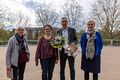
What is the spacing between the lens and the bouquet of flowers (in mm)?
9938

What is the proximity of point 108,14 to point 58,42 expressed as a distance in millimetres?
66298

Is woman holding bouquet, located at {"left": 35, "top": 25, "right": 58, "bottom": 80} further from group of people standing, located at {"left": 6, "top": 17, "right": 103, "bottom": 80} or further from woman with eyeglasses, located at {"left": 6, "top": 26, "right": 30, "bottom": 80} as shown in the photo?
woman with eyeglasses, located at {"left": 6, "top": 26, "right": 30, "bottom": 80}

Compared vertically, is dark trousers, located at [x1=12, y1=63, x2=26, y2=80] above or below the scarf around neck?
below

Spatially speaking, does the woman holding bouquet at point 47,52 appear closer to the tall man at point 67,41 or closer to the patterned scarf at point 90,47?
the tall man at point 67,41

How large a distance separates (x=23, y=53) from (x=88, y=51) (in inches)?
68.1

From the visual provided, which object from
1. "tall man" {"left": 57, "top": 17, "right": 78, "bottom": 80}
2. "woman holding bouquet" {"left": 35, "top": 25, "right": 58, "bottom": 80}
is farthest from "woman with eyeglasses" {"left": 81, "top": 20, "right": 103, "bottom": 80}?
"woman holding bouquet" {"left": 35, "top": 25, "right": 58, "bottom": 80}

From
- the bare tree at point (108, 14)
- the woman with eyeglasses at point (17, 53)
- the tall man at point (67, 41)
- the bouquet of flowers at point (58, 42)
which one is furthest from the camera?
the bare tree at point (108, 14)

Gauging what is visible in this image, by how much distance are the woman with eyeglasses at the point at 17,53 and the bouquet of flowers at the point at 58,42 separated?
745 mm

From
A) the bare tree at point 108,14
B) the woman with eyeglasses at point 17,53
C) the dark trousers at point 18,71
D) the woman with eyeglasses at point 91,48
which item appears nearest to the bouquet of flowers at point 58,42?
the woman with eyeglasses at point 91,48

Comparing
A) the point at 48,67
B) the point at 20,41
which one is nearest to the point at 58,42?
the point at 48,67

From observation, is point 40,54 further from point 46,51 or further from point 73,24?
point 73,24

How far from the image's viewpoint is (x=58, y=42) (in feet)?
33.3

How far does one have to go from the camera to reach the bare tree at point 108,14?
74938 mm

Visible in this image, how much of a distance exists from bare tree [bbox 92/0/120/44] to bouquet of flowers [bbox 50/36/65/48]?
64899 mm
